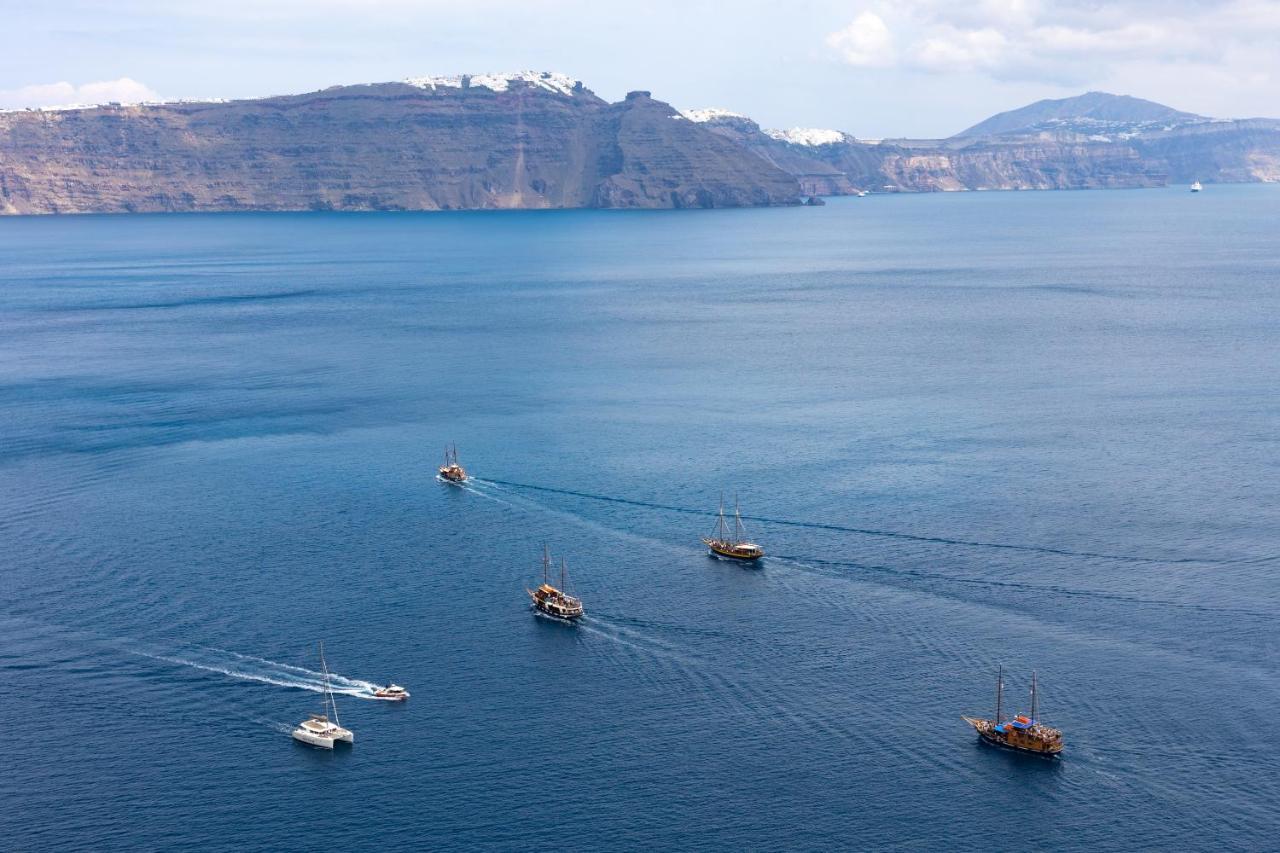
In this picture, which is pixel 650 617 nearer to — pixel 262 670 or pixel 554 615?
pixel 554 615

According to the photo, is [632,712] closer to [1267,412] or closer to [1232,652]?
[1232,652]

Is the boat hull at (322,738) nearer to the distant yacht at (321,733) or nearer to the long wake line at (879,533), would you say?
the distant yacht at (321,733)

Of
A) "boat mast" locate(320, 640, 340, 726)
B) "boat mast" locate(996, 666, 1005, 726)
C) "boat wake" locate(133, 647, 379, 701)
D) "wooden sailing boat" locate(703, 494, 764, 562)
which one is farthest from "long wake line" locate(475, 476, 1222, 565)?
"boat wake" locate(133, 647, 379, 701)

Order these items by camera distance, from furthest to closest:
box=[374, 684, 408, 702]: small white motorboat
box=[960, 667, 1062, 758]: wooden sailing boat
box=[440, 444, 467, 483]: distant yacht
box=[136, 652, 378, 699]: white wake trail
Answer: box=[440, 444, 467, 483]: distant yacht → box=[136, 652, 378, 699]: white wake trail → box=[374, 684, 408, 702]: small white motorboat → box=[960, 667, 1062, 758]: wooden sailing boat

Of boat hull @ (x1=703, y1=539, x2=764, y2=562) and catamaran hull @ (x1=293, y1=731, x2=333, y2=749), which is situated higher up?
boat hull @ (x1=703, y1=539, x2=764, y2=562)

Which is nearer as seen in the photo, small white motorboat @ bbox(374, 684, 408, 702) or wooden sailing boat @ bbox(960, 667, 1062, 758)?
wooden sailing boat @ bbox(960, 667, 1062, 758)

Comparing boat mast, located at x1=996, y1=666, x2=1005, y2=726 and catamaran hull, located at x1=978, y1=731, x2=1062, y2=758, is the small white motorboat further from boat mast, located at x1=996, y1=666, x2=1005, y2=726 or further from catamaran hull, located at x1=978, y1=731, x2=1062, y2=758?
boat mast, located at x1=996, y1=666, x2=1005, y2=726
